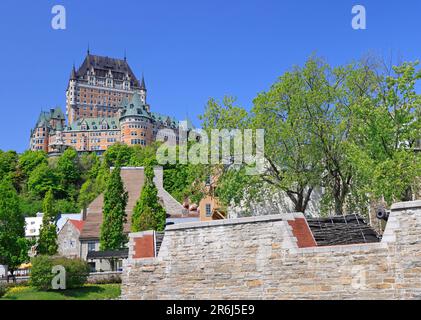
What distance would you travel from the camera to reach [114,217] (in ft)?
147

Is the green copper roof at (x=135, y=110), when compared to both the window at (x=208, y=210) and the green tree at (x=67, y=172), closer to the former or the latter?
the green tree at (x=67, y=172)

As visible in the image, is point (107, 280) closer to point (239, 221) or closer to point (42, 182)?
point (239, 221)

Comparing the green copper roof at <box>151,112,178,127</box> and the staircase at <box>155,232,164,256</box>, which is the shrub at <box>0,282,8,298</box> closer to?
the staircase at <box>155,232,164,256</box>

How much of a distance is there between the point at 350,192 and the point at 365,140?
5.84m

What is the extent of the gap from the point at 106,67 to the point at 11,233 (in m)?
146

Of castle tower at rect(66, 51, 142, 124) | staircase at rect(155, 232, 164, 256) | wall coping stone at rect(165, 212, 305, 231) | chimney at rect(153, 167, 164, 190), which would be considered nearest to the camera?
wall coping stone at rect(165, 212, 305, 231)

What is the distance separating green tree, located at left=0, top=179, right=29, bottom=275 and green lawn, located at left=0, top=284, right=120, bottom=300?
21.9 ft

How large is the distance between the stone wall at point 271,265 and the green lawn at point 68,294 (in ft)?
53.8

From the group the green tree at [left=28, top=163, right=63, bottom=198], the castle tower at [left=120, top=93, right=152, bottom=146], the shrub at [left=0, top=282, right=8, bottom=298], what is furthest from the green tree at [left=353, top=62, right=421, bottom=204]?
the castle tower at [left=120, top=93, right=152, bottom=146]

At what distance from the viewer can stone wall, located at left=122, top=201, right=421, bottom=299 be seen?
481 inches

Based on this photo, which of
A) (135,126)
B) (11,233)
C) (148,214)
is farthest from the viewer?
(135,126)

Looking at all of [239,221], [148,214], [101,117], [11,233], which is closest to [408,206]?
[239,221]
